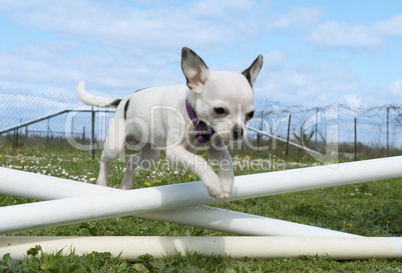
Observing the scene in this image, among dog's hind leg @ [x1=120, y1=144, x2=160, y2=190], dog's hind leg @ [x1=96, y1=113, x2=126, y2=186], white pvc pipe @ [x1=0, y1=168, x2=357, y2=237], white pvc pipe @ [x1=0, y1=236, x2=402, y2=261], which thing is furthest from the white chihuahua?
white pvc pipe @ [x1=0, y1=236, x2=402, y2=261]

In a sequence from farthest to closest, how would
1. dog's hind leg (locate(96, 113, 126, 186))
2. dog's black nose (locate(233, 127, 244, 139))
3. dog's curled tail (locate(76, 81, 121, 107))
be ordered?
dog's curled tail (locate(76, 81, 121, 107)) < dog's hind leg (locate(96, 113, 126, 186)) < dog's black nose (locate(233, 127, 244, 139))

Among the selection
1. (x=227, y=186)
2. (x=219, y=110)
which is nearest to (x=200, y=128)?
(x=219, y=110)

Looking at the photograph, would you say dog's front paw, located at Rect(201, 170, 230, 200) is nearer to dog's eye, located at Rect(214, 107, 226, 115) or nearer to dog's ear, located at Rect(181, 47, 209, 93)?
dog's eye, located at Rect(214, 107, 226, 115)

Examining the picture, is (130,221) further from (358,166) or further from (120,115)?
(358,166)

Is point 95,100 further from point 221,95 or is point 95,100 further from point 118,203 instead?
point 221,95

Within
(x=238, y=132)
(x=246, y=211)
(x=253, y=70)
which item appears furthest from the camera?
(x=246, y=211)

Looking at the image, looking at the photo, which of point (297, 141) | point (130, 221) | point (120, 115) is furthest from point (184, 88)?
point (297, 141)

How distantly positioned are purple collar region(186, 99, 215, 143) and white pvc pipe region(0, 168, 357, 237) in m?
0.78

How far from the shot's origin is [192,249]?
348 cm

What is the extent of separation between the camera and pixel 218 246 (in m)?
3.51

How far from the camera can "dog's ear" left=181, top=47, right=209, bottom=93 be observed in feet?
9.57

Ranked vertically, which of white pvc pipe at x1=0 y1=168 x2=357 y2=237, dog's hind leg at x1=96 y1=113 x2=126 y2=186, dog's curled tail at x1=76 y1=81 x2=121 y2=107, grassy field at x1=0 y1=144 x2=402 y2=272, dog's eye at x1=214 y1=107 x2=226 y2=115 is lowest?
grassy field at x1=0 y1=144 x2=402 y2=272

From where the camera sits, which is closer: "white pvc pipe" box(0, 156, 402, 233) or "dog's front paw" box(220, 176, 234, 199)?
"dog's front paw" box(220, 176, 234, 199)

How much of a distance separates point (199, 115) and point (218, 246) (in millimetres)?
1217
